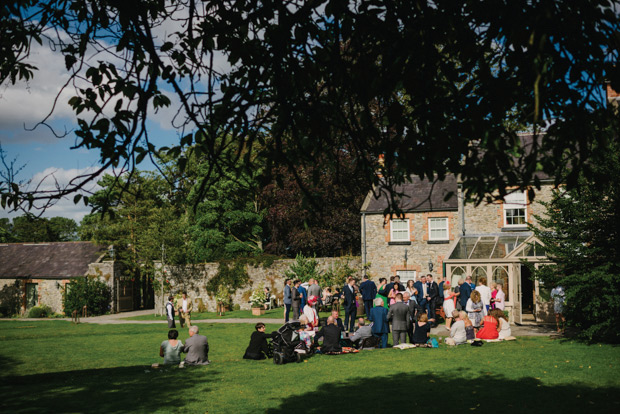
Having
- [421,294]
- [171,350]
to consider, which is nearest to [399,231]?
[421,294]

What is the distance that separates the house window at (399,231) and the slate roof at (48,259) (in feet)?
76.1

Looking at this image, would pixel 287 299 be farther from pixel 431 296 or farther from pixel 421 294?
pixel 431 296

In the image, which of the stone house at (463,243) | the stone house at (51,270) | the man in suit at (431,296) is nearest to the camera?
the man in suit at (431,296)

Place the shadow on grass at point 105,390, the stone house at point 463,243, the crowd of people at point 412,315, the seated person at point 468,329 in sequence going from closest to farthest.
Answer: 1. the shadow on grass at point 105,390
2. the crowd of people at point 412,315
3. the seated person at point 468,329
4. the stone house at point 463,243

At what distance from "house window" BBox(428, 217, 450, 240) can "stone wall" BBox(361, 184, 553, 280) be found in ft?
Answer: 0.65

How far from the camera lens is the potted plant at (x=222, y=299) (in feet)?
105

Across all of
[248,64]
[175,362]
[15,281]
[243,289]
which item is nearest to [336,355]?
[175,362]

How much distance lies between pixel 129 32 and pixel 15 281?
40.4 meters

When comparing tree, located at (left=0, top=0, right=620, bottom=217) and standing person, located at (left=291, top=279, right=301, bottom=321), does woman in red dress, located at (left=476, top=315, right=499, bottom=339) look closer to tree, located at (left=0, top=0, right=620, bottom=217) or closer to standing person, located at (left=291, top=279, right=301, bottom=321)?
standing person, located at (left=291, top=279, right=301, bottom=321)

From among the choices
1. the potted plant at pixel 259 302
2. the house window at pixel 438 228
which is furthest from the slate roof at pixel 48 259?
the house window at pixel 438 228

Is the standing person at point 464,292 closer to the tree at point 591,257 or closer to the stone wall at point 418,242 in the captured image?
the tree at point 591,257

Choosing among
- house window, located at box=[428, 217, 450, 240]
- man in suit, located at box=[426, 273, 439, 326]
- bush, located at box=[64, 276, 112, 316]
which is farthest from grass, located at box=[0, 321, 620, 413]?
bush, located at box=[64, 276, 112, 316]

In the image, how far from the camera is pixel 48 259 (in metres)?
42.0

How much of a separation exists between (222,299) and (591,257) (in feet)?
73.5
